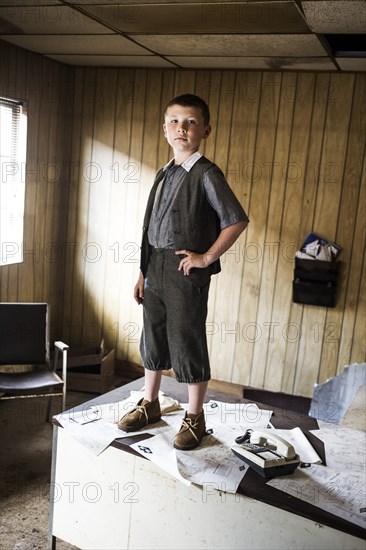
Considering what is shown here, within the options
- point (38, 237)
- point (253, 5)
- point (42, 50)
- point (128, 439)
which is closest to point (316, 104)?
point (253, 5)

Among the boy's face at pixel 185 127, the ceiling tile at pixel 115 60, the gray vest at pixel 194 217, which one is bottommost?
the gray vest at pixel 194 217

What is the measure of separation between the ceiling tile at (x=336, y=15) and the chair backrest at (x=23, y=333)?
233 centimetres

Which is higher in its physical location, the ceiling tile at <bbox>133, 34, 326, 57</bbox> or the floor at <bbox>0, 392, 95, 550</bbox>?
the ceiling tile at <bbox>133, 34, 326, 57</bbox>

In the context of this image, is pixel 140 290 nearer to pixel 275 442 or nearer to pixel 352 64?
pixel 275 442

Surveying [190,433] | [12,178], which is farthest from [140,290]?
[12,178]

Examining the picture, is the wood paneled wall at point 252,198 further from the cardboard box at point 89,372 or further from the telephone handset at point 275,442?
the telephone handset at point 275,442

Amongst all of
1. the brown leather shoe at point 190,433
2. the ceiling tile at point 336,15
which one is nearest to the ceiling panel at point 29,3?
the ceiling tile at point 336,15

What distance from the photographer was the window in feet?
13.2

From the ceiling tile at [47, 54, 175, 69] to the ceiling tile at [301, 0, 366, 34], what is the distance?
1430 millimetres

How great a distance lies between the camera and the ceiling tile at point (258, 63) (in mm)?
3678

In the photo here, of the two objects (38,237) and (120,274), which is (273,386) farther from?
(38,237)

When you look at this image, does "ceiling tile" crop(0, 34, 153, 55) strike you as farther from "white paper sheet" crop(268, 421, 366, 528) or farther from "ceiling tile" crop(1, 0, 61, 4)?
"white paper sheet" crop(268, 421, 366, 528)

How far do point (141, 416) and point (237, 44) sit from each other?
212 centimetres

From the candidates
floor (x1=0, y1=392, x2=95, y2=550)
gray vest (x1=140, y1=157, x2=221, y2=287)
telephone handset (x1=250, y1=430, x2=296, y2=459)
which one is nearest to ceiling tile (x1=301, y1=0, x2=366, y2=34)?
gray vest (x1=140, y1=157, x2=221, y2=287)
